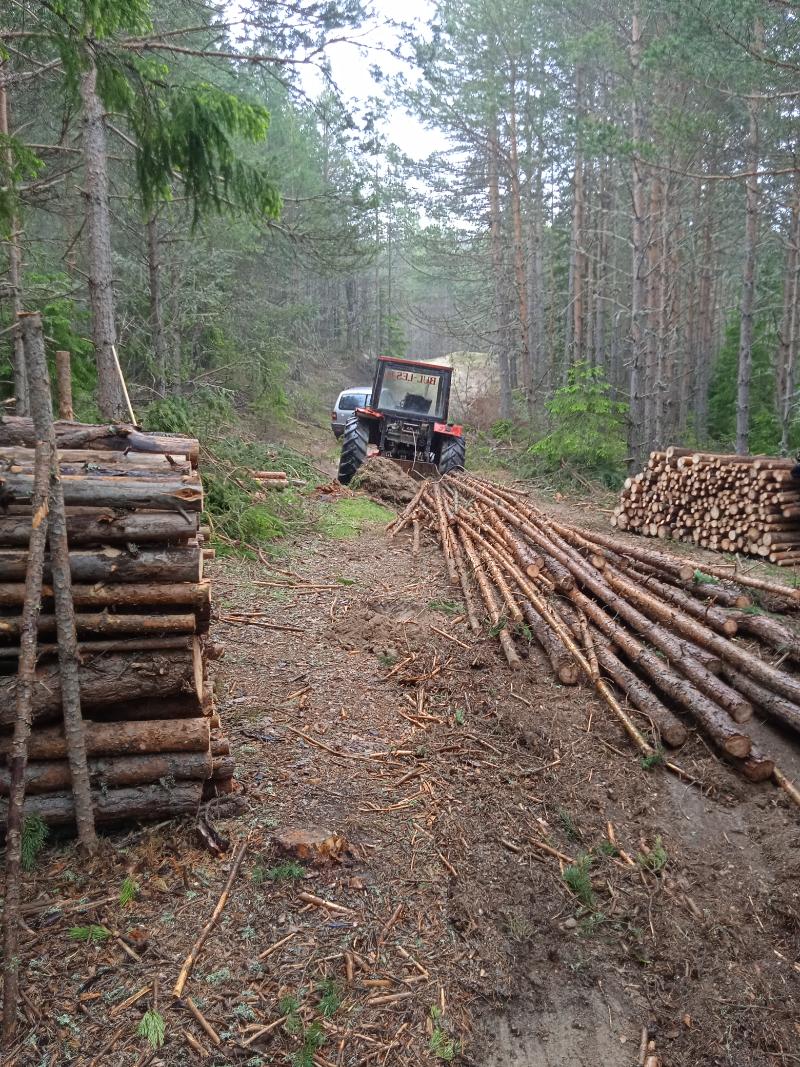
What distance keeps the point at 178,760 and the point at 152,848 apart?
374 millimetres

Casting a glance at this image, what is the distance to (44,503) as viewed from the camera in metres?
2.50

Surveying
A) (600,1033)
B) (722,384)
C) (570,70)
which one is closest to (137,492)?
(600,1033)

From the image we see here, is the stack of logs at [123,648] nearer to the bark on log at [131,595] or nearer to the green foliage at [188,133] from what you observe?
the bark on log at [131,595]

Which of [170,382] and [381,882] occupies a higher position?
[170,382]

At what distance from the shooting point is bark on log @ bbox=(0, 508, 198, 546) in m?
2.98

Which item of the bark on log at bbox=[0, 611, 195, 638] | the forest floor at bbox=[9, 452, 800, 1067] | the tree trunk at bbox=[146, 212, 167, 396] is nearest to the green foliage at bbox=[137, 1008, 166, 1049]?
the forest floor at bbox=[9, 452, 800, 1067]

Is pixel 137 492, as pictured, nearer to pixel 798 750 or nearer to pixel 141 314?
pixel 798 750

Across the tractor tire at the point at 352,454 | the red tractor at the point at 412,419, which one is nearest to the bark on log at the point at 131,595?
the tractor tire at the point at 352,454

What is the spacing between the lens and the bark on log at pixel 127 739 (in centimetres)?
282

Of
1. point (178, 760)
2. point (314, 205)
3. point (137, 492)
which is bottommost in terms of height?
point (178, 760)

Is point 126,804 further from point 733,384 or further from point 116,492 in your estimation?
point 733,384

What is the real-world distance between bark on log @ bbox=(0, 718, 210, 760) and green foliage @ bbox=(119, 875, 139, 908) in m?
0.53

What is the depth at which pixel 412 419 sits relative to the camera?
13133mm

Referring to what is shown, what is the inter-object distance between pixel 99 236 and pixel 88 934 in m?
7.69
